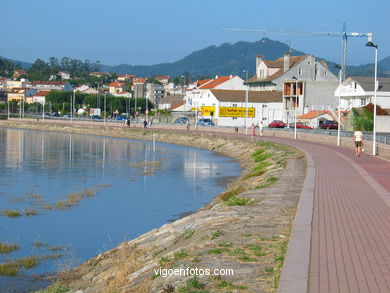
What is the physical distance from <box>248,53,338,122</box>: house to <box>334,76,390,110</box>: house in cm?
656

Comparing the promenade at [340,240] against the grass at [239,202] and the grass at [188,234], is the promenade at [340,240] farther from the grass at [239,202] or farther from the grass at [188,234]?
the grass at [188,234]

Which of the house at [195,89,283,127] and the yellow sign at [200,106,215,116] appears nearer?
the house at [195,89,283,127]

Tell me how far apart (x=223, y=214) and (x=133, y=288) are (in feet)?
19.7

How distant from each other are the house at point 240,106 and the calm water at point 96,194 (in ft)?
120

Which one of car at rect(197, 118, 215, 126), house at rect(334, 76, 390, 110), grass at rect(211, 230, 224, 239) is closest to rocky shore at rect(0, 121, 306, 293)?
grass at rect(211, 230, 224, 239)

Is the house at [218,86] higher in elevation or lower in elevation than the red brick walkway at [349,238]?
higher

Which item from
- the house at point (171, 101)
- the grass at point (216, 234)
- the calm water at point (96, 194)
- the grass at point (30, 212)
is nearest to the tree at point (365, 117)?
the calm water at point (96, 194)

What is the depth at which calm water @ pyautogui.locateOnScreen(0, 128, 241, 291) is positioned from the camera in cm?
1988

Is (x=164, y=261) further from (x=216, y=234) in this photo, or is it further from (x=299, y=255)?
(x=299, y=255)

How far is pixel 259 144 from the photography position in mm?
54938

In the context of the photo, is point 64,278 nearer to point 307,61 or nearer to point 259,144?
point 259,144

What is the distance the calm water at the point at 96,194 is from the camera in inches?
782

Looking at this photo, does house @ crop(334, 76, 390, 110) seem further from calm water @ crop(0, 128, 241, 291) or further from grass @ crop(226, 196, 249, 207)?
grass @ crop(226, 196, 249, 207)

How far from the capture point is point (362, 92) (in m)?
80.7
